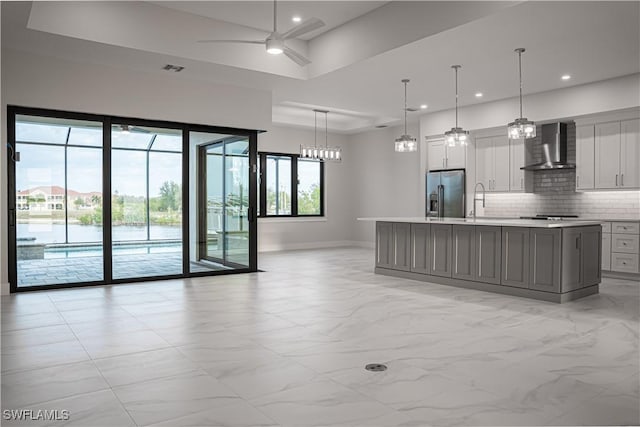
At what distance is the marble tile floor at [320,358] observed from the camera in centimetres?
273

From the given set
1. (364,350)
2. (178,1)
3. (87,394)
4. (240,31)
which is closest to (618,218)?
(364,350)

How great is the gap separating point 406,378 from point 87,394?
2.02m

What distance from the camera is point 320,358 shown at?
363 centimetres

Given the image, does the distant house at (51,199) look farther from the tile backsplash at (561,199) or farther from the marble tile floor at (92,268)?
the tile backsplash at (561,199)

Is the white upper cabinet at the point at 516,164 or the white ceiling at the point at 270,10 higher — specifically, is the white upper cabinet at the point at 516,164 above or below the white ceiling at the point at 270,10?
below

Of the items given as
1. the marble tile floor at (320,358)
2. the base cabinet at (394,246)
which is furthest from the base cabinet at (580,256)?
the base cabinet at (394,246)

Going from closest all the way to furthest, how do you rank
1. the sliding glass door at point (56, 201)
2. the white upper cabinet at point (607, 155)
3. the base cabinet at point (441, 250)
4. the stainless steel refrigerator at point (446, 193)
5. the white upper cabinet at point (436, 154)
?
1. the sliding glass door at point (56, 201)
2. the base cabinet at point (441, 250)
3. the white upper cabinet at point (607, 155)
4. the stainless steel refrigerator at point (446, 193)
5. the white upper cabinet at point (436, 154)

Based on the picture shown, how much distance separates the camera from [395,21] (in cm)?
586

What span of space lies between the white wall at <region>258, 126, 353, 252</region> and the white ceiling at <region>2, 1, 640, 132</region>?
3.73 meters

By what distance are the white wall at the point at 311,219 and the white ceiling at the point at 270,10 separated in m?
5.14

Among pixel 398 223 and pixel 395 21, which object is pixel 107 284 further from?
pixel 395 21

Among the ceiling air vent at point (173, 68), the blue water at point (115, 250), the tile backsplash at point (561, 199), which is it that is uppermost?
the ceiling air vent at point (173, 68)

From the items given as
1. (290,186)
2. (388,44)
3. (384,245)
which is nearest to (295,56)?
(388,44)

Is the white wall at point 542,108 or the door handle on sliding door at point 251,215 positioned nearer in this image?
the white wall at point 542,108
